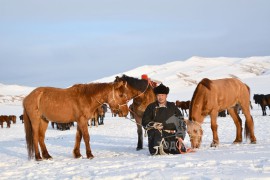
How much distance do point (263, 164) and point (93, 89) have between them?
4.90m

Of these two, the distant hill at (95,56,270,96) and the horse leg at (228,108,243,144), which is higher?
the distant hill at (95,56,270,96)

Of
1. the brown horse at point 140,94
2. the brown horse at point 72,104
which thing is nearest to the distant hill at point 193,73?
the brown horse at point 140,94

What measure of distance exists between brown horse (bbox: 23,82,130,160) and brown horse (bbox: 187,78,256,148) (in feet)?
5.66

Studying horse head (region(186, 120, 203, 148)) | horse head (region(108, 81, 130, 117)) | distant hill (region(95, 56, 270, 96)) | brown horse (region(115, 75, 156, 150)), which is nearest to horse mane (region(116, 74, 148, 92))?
brown horse (region(115, 75, 156, 150))

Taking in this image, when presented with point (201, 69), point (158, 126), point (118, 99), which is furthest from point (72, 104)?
point (201, 69)

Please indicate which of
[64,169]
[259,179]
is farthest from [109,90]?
[259,179]

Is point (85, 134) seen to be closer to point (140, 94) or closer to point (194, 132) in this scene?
point (140, 94)

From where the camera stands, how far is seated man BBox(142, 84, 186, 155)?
26.1 ft

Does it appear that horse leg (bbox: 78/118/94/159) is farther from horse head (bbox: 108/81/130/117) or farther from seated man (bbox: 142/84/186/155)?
seated man (bbox: 142/84/186/155)

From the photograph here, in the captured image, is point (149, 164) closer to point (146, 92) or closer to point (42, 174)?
point (42, 174)

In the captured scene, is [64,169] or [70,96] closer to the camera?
[64,169]

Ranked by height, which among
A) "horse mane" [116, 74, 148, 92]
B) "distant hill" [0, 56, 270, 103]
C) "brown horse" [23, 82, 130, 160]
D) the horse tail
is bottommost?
the horse tail

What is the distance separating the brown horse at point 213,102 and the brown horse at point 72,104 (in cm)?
172

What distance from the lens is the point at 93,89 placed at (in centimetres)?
889
